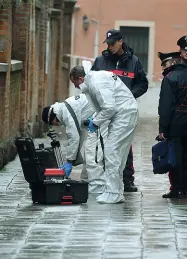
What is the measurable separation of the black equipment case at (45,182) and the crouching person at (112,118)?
34cm

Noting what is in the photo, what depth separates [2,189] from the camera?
1379cm

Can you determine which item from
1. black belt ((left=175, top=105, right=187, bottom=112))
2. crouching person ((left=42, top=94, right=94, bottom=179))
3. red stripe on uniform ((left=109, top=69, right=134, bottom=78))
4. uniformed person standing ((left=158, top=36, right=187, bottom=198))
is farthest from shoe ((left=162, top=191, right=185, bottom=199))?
red stripe on uniform ((left=109, top=69, right=134, bottom=78))

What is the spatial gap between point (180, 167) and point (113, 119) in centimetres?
99

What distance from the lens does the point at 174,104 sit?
1273 centimetres

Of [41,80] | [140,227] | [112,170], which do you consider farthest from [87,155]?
[41,80]

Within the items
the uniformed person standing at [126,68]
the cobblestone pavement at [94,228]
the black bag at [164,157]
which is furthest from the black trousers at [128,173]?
the black bag at [164,157]

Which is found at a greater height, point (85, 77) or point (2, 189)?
point (85, 77)

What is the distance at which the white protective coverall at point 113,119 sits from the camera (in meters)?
12.2

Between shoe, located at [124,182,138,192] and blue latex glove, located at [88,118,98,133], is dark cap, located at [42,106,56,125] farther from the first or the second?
shoe, located at [124,182,138,192]

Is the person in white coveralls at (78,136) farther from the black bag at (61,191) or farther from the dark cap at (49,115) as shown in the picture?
the black bag at (61,191)

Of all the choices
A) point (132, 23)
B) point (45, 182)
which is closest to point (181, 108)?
point (45, 182)

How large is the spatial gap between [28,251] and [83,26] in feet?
83.3

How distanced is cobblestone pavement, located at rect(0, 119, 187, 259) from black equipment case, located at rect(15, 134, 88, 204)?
134mm

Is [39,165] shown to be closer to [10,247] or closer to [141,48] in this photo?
[10,247]
